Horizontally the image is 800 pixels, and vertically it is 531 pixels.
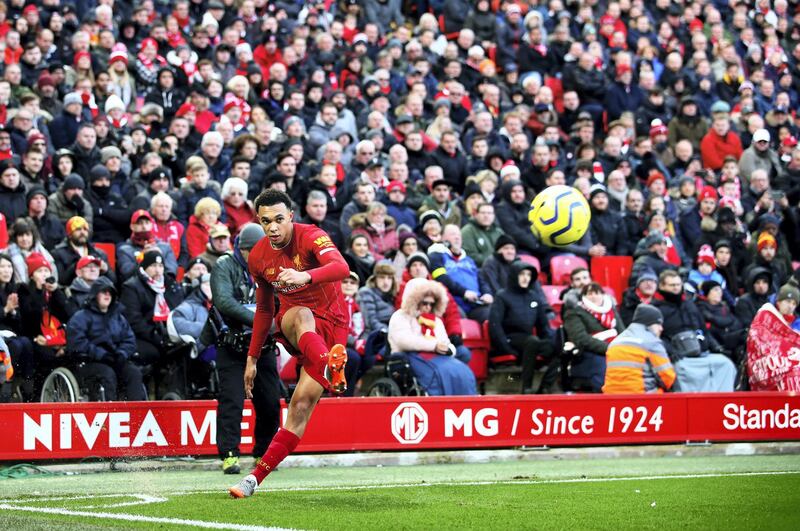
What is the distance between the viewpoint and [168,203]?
15375mm

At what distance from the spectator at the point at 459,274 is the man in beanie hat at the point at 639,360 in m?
2.25

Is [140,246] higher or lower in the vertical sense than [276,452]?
higher

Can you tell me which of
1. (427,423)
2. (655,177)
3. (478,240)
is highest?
(655,177)

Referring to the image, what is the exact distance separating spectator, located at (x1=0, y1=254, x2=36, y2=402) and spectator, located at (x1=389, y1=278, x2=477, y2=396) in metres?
3.84

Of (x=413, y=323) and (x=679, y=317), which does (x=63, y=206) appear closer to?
(x=413, y=323)

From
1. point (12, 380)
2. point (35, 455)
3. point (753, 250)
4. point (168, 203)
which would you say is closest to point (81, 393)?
point (12, 380)

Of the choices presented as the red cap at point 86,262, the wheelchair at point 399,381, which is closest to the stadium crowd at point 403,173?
the red cap at point 86,262

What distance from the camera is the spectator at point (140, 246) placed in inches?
580

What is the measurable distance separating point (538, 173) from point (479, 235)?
8.56ft

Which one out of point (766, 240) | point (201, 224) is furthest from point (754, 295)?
point (201, 224)

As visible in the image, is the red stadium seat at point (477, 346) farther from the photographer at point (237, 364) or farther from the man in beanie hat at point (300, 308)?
the man in beanie hat at point (300, 308)

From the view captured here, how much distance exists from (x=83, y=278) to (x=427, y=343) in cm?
372

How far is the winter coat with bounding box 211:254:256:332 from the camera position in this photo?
11.2 m

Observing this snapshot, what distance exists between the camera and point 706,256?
1866 centimetres
